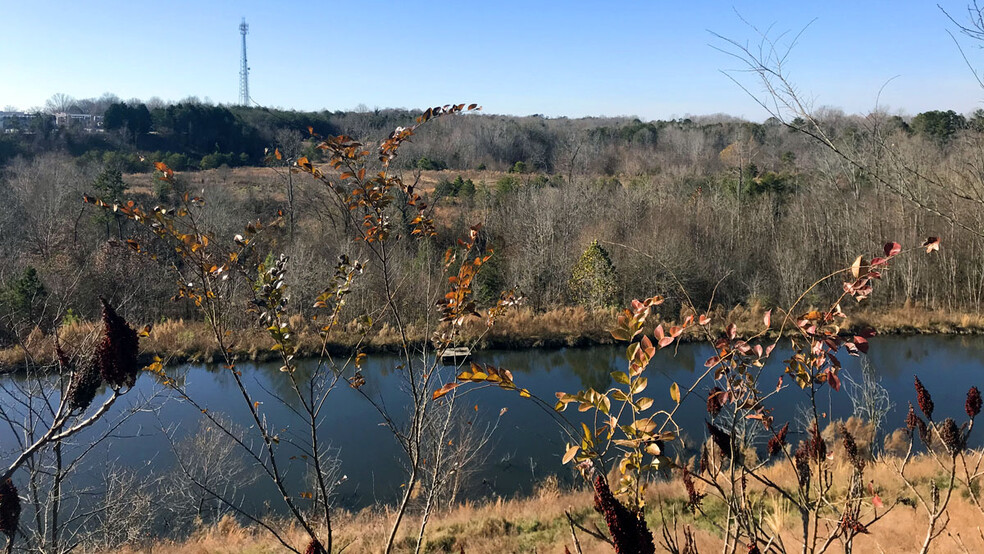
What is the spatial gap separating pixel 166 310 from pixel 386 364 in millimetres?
6496

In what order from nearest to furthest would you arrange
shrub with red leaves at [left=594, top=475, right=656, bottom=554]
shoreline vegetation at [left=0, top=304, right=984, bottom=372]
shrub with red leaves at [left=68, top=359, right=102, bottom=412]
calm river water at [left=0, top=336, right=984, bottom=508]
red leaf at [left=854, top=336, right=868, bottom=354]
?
shrub with red leaves at [left=594, top=475, right=656, bottom=554], red leaf at [left=854, top=336, right=868, bottom=354], shrub with red leaves at [left=68, top=359, right=102, bottom=412], calm river water at [left=0, top=336, right=984, bottom=508], shoreline vegetation at [left=0, top=304, right=984, bottom=372]

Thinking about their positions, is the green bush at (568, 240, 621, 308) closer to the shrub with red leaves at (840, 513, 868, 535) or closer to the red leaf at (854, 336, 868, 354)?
the shrub with red leaves at (840, 513, 868, 535)

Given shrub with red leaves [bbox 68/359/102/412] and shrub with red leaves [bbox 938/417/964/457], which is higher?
shrub with red leaves [bbox 68/359/102/412]

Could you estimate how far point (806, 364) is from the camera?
2.01 meters

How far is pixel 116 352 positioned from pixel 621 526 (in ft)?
5.91

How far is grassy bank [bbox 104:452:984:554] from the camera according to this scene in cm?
558

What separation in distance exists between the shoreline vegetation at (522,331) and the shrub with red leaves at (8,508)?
38.5ft

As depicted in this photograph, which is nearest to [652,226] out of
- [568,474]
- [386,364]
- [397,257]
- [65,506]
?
[397,257]

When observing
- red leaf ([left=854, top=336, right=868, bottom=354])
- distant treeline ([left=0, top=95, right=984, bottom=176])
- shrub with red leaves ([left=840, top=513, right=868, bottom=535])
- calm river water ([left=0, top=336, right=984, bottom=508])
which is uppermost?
distant treeline ([left=0, top=95, right=984, bottom=176])

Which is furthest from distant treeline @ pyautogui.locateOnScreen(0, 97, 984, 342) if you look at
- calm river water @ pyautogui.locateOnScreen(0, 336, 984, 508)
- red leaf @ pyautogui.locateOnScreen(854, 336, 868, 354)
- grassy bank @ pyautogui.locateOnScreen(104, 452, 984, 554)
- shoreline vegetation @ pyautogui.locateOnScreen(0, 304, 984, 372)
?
red leaf @ pyautogui.locateOnScreen(854, 336, 868, 354)

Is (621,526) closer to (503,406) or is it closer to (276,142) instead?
(503,406)

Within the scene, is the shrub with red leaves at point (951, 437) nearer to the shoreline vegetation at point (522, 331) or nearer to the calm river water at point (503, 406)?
the calm river water at point (503, 406)

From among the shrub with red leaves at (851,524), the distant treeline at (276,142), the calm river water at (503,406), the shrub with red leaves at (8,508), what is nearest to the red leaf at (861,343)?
the shrub with red leaves at (851,524)

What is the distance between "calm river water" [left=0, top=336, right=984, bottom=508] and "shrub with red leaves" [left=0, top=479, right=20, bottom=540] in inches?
147
